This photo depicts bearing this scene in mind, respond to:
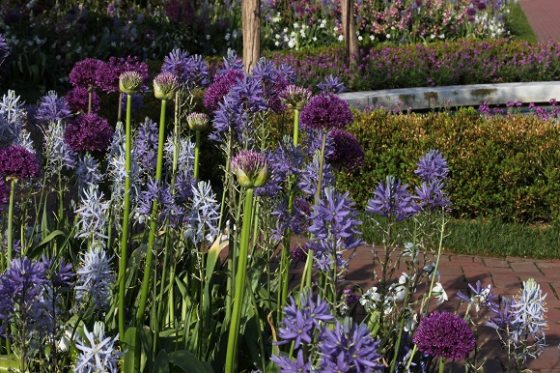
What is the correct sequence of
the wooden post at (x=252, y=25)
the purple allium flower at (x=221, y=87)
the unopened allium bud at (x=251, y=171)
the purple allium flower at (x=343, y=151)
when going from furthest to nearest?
the wooden post at (x=252, y=25) → the purple allium flower at (x=221, y=87) → the purple allium flower at (x=343, y=151) → the unopened allium bud at (x=251, y=171)

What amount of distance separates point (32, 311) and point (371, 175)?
16.7 feet

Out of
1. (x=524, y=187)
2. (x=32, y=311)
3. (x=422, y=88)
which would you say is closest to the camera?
(x=32, y=311)

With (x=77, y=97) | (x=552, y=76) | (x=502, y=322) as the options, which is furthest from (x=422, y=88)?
(x=502, y=322)

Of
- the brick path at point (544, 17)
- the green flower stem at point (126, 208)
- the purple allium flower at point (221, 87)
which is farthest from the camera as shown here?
the brick path at point (544, 17)

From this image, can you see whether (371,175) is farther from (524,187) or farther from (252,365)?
(252,365)

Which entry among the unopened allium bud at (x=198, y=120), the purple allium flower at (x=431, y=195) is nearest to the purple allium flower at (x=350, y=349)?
the purple allium flower at (x=431, y=195)

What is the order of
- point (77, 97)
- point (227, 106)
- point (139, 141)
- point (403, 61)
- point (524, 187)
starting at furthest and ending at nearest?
1. point (403, 61)
2. point (524, 187)
3. point (77, 97)
4. point (139, 141)
5. point (227, 106)

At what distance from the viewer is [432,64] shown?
38.7 feet

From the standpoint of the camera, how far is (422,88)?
10.7 meters

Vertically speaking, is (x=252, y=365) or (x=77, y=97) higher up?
(x=77, y=97)

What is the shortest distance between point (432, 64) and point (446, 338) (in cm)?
973

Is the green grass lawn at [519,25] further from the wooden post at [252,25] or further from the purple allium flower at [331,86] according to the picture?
the purple allium flower at [331,86]

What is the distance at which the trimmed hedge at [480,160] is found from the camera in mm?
7027

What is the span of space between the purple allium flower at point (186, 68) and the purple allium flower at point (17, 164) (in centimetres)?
58
